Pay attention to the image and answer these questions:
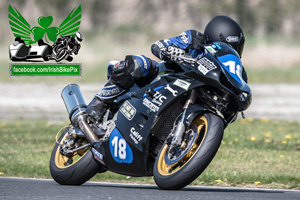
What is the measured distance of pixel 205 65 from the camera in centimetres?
604

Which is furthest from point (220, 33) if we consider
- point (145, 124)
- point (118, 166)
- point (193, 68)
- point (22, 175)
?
point (22, 175)

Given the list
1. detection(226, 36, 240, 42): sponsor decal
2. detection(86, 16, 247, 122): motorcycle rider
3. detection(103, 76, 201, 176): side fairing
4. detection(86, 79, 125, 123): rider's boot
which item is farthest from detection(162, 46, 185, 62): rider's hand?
detection(86, 79, 125, 123): rider's boot

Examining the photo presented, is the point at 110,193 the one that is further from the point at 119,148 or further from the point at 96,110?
the point at 96,110

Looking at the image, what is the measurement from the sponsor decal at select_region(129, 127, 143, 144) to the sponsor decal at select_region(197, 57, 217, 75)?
2.74 ft

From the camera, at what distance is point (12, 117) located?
17.6m

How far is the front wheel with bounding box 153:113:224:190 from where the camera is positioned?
5.72 m

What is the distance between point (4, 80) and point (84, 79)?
10.4 ft

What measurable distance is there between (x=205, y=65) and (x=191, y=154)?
781 mm

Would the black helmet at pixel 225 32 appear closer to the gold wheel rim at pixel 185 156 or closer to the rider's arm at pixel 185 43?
the rider's arm at pixel 185 43

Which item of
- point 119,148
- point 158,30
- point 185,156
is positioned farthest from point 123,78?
point 158,30

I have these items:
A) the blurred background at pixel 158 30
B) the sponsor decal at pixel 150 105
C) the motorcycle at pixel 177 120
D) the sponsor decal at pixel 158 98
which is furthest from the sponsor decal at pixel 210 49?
the blurred background at pixel 158 30

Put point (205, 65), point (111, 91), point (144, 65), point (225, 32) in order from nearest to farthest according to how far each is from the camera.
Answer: point (205, 65) → point (225, 32) → point (144, 65) → point (111, 91)

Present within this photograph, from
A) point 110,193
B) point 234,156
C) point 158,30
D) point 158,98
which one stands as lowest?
point 158,30

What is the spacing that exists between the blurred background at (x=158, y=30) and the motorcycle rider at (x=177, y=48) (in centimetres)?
1445
